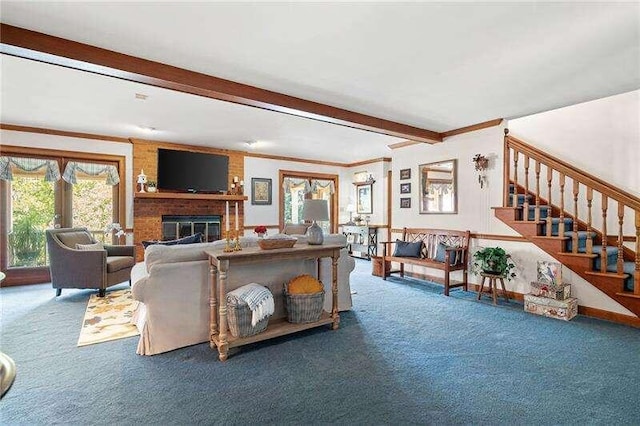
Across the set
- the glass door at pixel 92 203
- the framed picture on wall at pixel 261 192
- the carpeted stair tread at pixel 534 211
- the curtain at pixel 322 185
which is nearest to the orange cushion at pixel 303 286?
the carpeted stair tread at pixel 534 211

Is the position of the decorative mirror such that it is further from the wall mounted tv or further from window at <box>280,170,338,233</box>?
the wall mounted tv

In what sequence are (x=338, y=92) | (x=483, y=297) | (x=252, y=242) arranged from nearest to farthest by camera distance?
(x=252, y=242), (x=338, y=92), (x=483, y=297)

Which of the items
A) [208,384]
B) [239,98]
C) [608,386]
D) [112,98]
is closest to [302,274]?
[208,384]

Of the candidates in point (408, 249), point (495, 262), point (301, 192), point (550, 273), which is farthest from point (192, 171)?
point (550, 273)

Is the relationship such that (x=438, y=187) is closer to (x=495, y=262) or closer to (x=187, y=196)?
(x=495, y=262)

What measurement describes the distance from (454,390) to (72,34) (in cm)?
368

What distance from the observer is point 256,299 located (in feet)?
8.87

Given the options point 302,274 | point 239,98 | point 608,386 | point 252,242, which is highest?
point 239,98

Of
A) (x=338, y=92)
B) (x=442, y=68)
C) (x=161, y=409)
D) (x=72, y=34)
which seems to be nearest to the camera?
(x=161, y=409)

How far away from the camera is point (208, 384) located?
2.24 metres

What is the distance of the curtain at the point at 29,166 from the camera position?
5.02m

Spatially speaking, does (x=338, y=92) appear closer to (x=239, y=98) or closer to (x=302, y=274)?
(x=239, y=98)

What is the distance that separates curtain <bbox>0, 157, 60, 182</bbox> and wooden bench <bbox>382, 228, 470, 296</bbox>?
5515 mm

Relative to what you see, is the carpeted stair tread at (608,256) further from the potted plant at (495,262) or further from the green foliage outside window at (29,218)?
the green foliage outside window at (29,218)
